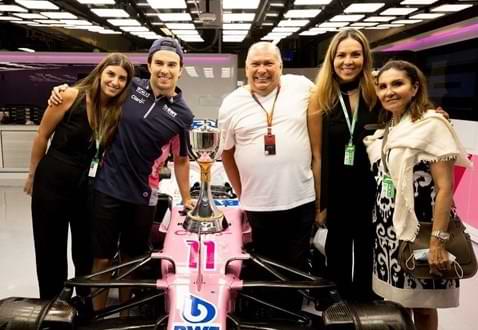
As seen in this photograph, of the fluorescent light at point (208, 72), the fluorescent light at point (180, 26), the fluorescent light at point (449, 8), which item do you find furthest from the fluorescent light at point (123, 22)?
the fluorescent light at point (449, 8)

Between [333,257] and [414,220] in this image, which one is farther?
[333,257]

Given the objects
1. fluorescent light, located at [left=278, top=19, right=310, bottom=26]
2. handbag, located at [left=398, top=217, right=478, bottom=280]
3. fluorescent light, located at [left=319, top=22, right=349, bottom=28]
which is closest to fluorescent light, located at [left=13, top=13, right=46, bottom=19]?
fluorescent light, located at [left=278, top=19, right=310, bottom=26]

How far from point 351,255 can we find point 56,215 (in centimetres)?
155

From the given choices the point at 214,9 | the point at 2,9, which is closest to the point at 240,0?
the point at 214,9

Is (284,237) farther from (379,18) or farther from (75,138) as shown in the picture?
(379,18)

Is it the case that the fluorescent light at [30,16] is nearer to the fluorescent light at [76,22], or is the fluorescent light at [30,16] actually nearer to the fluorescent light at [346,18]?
the fluorescent light at [76,22]

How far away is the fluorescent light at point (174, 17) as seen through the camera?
21.6 ft

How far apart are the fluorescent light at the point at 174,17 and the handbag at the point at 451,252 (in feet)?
17.6

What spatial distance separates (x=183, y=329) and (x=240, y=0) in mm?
4729

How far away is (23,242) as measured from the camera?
446 cm

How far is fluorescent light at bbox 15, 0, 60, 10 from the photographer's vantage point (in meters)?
6.01

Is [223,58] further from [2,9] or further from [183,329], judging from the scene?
[183,329]

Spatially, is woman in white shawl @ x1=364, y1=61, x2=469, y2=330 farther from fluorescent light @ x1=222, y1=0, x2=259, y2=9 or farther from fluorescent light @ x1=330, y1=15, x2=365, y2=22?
fluorescent light @ x1=330, y1=15, x2=365, y2=22

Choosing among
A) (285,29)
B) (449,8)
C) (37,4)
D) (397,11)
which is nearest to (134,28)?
(37,4)
